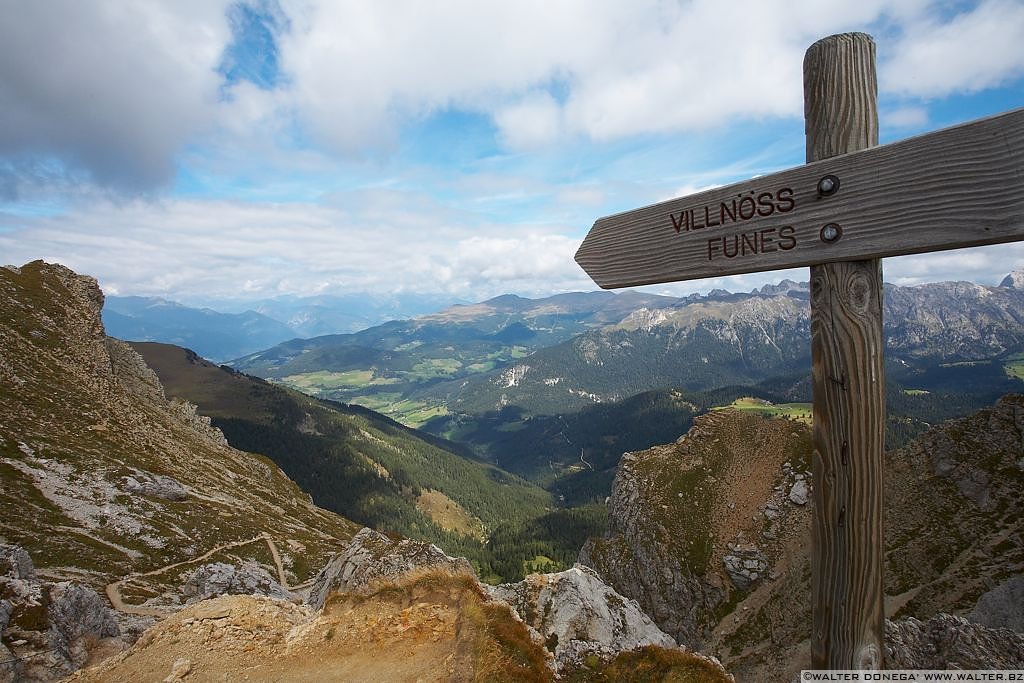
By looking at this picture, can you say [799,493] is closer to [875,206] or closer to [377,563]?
[377,563]

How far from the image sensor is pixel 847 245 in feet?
10.1

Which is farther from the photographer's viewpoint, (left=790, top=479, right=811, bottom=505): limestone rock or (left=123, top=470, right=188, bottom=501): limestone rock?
(left=790, top=479, right=811, bottom=505): limestone rock

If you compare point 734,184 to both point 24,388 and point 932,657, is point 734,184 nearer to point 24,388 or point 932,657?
point 932,657

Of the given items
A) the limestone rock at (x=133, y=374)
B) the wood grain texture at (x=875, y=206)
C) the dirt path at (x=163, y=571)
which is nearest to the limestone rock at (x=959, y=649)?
the wood grain texture at (x=875, y=206)

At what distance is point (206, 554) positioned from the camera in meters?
53.3

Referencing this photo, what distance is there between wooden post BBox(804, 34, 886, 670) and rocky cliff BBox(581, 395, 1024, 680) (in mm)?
54202

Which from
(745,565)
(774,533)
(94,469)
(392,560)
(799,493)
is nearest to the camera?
(392,560)

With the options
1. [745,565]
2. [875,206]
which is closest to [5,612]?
[875,206]

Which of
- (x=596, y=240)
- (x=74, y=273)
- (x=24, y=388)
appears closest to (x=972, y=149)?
(x=596, y=240)

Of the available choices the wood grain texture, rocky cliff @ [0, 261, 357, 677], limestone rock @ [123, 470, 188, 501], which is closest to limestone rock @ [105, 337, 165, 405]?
rocky cliff @ [0, 261, 357, 677]

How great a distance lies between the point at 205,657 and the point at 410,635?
6.37m

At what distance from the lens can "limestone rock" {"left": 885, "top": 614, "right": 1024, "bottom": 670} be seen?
1877 centimetres

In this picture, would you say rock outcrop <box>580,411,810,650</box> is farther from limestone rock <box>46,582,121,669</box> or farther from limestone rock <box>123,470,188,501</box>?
limestone rock <box>46,582,121,669</box>

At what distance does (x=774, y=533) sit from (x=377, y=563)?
7176 centimetres
